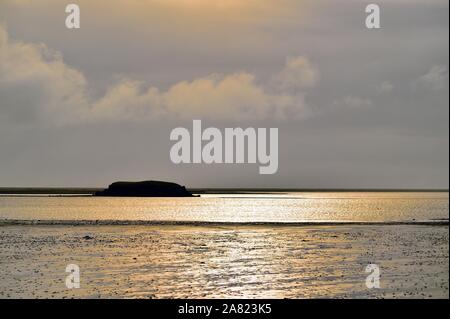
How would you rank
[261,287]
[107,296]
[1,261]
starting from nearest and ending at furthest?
[107,296] → [261,287] → [1,261]

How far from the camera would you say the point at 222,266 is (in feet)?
150

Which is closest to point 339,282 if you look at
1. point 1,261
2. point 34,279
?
point 34,279

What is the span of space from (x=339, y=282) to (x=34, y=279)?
19.5 meters

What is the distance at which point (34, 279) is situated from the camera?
39.6 meters

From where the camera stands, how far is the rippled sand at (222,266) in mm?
35625

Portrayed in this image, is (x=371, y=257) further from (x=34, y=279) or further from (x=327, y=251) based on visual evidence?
(x=34, y=279)

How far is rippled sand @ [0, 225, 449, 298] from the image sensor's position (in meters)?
35.6

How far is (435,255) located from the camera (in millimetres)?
53094

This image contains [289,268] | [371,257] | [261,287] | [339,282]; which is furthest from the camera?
[371,257]

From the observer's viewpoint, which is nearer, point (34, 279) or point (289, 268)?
point (34, 279)

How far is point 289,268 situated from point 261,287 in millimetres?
8729
